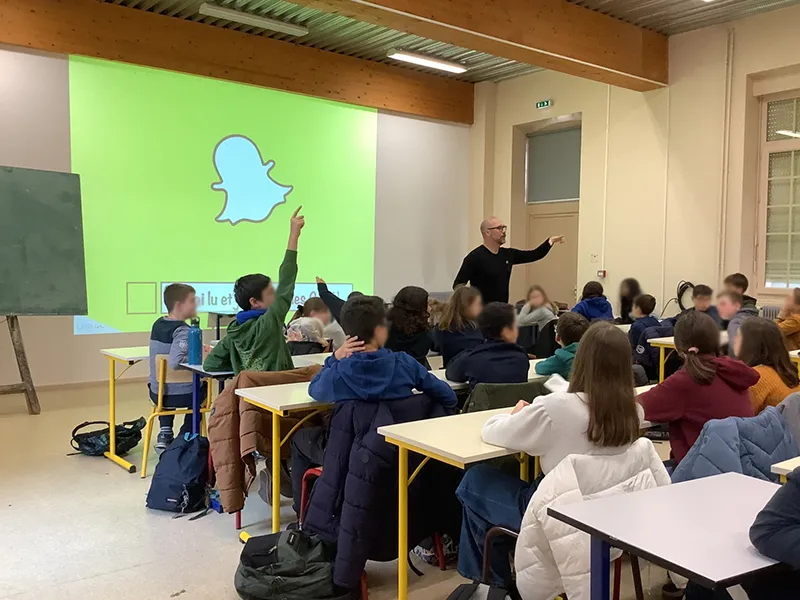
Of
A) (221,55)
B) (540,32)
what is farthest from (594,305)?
(221,55)

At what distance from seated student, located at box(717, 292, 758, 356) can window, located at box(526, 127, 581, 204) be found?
4.89m

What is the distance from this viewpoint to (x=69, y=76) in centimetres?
607

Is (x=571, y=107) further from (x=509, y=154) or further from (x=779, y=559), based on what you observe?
(x=779, y=559)

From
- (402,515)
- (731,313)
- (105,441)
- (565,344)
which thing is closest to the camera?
(402,515)

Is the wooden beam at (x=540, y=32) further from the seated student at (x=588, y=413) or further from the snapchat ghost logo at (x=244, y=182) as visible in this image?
the seated student at (x=588, y=413)

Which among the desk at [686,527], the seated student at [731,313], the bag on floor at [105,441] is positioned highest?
the seated student at [731,313]

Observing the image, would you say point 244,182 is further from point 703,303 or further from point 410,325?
point 703,303

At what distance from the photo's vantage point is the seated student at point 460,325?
3.56m

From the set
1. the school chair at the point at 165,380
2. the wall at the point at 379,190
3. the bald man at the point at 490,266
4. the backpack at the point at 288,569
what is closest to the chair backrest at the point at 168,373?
the school chair at the point at 165,380

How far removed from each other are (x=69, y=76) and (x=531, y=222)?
5.30 metres

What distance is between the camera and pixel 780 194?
6.26 meters

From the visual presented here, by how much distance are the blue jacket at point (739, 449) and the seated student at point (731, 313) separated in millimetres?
566

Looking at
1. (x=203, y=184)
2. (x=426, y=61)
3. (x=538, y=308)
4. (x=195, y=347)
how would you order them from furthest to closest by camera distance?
(x=426, y=61) < (x=203, y=184) < (x=538, y=308) < (x=195, y=347)

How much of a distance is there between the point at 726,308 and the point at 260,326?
2036 mm
